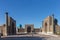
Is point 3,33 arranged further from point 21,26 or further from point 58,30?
point 21,26

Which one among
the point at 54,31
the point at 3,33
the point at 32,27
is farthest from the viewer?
the point at 32,27

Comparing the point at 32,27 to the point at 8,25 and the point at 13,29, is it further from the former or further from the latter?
the point at 8,25

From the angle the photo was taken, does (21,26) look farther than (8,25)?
Yes

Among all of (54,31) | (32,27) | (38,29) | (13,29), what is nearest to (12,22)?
(13,29)

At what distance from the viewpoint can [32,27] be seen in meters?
40.9

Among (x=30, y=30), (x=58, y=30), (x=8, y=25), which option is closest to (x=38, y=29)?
(x=30, y=30)

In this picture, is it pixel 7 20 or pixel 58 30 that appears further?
pixel 58 30

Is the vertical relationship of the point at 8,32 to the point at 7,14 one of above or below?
below

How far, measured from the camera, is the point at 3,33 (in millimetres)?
26625

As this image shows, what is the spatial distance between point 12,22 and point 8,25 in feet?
5.98

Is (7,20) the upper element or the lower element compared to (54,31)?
upper

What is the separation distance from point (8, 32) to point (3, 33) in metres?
0.91

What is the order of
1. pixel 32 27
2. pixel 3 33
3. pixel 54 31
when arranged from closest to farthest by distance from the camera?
pixel 3 33 < pixel 54 31 < pixel 32 27

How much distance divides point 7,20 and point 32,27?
14.6 m
